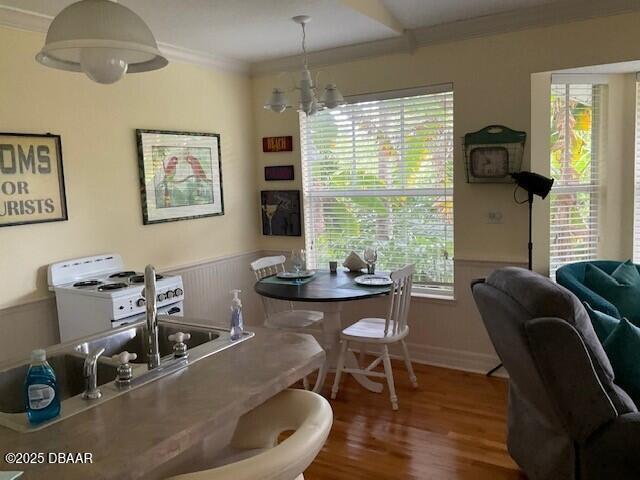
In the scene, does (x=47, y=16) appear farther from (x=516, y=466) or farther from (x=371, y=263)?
(x=516, y=466)

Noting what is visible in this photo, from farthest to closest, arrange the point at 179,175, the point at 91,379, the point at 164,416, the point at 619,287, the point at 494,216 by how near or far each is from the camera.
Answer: the point at 179,175 < the point at 494,216 < the point at 619,287 < the point at 91,379 < the point at 164,416

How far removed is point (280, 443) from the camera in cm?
122

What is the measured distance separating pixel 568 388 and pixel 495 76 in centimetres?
241

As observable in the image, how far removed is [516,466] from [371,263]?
167 cm

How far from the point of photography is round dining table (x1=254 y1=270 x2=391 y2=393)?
10.7 feet

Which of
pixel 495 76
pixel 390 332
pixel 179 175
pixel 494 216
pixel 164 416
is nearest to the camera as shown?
pixel 164 416

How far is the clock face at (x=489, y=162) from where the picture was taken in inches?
144

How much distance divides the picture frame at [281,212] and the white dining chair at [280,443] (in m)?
3.03

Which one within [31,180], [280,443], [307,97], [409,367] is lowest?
[409,367]

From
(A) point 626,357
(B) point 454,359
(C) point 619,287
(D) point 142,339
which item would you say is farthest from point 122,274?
(C) point 619,287

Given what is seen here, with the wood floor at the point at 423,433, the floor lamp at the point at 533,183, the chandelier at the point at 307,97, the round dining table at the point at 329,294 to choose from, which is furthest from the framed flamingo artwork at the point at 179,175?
the floor lamp at the point at 533,183

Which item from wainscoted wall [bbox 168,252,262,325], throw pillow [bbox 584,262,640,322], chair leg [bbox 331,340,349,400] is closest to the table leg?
chair leg [bbox 331,340,349,400]

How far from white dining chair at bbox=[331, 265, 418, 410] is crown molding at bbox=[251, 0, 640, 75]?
1.72 m

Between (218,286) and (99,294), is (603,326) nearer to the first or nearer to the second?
(99,294)
